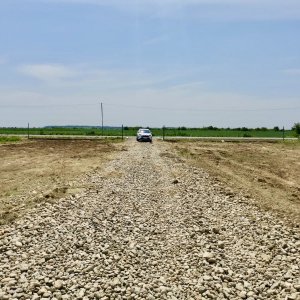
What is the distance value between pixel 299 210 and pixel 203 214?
349 centimetres

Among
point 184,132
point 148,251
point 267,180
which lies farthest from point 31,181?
point 184,132

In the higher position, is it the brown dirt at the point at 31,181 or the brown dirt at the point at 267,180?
the brown dirt at the point at 31,181

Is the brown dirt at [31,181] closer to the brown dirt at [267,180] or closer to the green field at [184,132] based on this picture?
the brown dirt at [267,180]

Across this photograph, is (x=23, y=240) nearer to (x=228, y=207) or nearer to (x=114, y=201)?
(x=114, y=201)

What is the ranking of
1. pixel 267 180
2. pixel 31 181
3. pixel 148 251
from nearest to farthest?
pixel 148 251, pixel 31 181, pixel 267 180

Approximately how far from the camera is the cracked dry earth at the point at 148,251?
801 centimetres

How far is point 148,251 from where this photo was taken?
10.2m

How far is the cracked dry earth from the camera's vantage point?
8008 millimetres

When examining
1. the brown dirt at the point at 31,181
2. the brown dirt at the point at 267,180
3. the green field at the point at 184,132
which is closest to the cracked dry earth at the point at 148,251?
the brown dirt at the point at 31,181

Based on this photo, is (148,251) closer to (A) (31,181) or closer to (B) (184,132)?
(A) (31,181)

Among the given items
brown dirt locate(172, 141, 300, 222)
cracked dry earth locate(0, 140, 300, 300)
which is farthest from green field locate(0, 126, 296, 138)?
cracked dry earth locate(0, 140, 300, 300)

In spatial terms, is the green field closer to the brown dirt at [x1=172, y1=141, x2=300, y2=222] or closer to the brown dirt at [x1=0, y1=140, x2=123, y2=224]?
the brown dirt at [x1=172, y1=141, x2=300, y2=222]

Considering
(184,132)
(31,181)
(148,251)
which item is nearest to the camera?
(148,251)

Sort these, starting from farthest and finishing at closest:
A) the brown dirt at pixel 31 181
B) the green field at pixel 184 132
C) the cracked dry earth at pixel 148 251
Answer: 1. the green field at pixel 184 132
2. the brown dirt at pixel 31 181
3. the cracked dry earth at pixel 148 251
